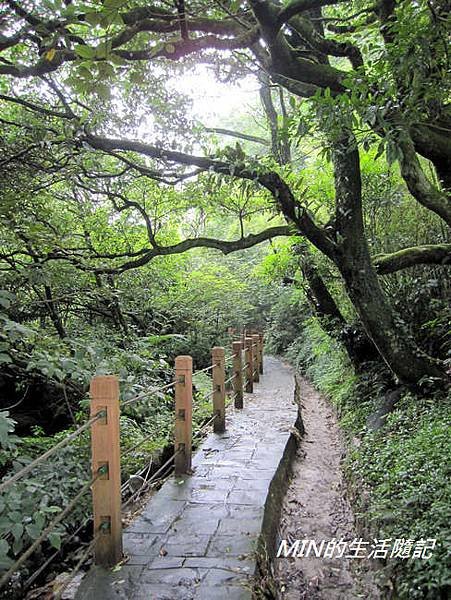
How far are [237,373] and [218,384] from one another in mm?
1692

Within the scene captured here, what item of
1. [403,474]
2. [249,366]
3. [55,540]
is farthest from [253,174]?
[249,366]

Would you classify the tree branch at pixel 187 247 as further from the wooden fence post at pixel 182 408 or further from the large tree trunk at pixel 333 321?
the wooden fence post at pixel 182 408

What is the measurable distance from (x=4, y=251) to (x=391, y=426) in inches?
212

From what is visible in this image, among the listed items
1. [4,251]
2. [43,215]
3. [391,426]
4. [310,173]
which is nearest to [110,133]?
[43,215]

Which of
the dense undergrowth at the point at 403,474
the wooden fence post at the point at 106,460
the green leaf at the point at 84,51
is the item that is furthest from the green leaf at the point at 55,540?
the green leaf at the point at 84,51

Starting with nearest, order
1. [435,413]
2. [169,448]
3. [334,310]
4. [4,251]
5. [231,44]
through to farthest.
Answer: [231,44], [435,413], [169,448], [4,251], [334,310]

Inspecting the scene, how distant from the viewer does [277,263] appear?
913 centimetres

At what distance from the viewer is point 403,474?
3.60m

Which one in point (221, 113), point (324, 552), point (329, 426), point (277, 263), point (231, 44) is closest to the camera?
point (324, 552)

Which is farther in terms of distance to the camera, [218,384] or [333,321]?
[333,321]

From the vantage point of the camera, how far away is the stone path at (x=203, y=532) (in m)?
2.53

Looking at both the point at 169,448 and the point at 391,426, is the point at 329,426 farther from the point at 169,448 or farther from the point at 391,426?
the point at 169,448

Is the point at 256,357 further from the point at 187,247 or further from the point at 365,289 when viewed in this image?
the point at 365,289

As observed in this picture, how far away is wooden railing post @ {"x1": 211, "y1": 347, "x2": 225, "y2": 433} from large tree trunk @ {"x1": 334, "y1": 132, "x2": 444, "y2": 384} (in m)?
1.67
